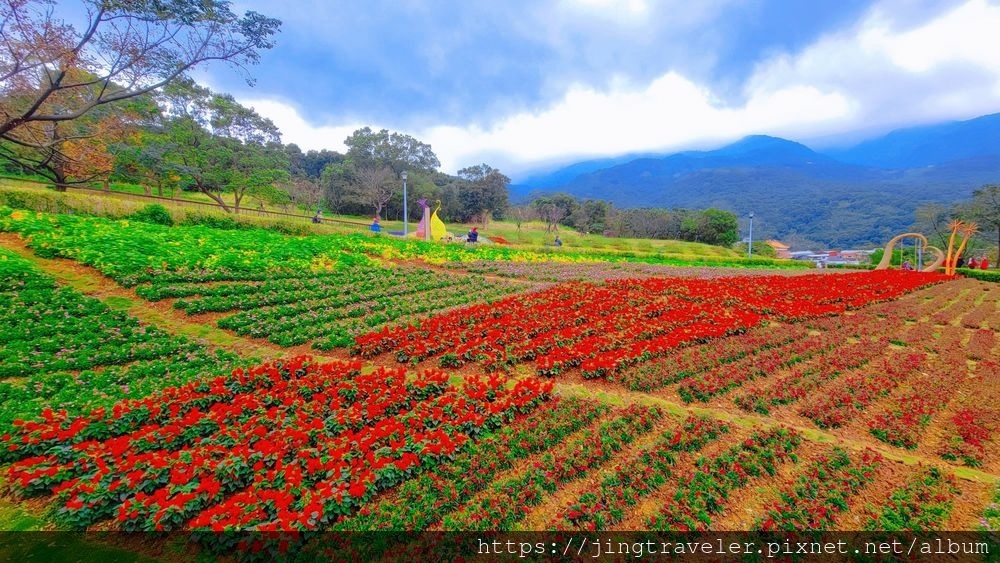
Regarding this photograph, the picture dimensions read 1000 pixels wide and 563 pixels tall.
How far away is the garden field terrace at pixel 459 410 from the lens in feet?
11.9

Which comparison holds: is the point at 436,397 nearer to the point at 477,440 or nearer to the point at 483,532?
the point at 477,440

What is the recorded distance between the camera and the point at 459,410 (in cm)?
521

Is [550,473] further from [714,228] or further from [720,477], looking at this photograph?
[714,228]

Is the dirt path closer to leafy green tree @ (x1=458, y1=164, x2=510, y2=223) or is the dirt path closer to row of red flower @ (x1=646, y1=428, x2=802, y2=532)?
row of red flower @ (x1=646, y1=428, x2=802, y2=532)

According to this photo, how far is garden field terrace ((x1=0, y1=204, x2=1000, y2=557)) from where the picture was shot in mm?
3619

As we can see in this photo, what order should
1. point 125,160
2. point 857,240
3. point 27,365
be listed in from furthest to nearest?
point 857,240
point 125,160
point 27,365

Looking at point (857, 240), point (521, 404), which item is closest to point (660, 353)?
point (521, 404)

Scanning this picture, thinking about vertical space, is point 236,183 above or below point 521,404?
above

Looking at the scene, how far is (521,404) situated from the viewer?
5496mm

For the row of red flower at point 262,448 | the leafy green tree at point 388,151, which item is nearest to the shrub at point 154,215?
the row of red flower at point 262,448

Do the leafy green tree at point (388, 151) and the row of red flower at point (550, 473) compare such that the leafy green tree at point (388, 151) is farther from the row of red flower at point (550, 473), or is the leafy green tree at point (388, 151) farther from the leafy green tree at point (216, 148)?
the row of red flower at point (550, 473)

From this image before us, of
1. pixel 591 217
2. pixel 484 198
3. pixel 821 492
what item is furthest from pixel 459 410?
pixel 591 217

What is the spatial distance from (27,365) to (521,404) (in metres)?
6.94

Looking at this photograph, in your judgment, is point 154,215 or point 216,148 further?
point 216,148
